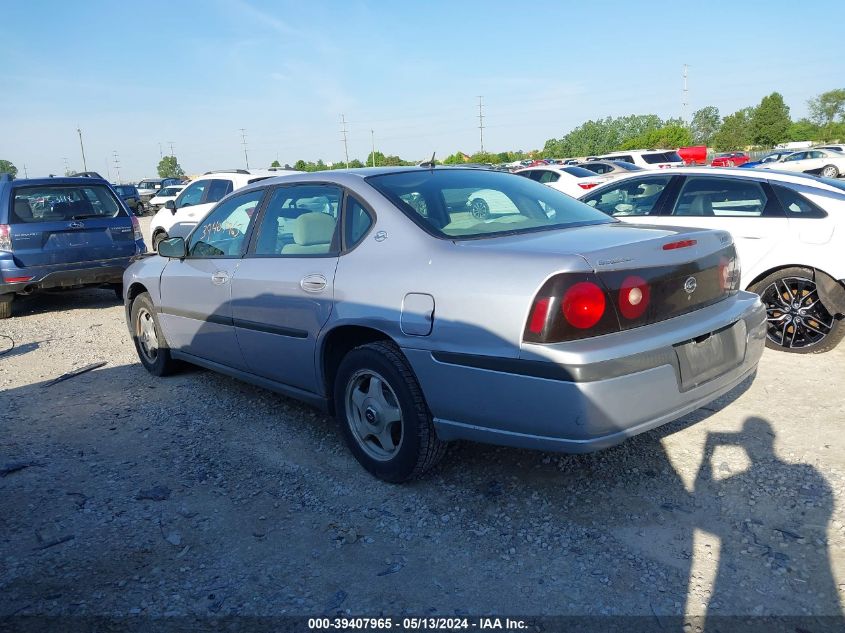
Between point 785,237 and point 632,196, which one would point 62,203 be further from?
point 785,237

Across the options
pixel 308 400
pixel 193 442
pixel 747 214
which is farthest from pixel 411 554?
pixel 747 214

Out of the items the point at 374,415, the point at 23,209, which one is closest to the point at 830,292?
the point at 374,415

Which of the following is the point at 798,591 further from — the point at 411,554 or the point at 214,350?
the point at 214,350

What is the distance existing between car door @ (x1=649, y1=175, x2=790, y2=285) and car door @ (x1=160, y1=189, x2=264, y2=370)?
137 inches

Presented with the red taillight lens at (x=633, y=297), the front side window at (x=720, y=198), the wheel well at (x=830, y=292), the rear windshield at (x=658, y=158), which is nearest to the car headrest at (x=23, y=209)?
the front side window at (x=720, y=198)

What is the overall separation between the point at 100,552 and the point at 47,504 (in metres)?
0.69

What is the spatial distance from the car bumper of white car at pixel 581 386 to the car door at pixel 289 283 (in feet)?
2.72

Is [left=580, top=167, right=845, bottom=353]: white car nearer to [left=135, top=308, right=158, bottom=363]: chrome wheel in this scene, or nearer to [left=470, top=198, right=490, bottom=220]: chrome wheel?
[left=470, top=198, right=490, bottom=220]: chrome wheel

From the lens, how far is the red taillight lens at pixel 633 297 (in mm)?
2811

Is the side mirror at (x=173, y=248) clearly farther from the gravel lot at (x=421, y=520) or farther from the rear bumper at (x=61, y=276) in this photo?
the rear bumper at (x=61, y=276)

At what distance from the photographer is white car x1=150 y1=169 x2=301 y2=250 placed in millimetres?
11172

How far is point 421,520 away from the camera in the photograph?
3156 mm

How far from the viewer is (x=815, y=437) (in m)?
3.81

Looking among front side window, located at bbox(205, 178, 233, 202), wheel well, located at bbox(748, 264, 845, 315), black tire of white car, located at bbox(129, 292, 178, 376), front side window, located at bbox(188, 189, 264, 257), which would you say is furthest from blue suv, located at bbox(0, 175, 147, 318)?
wheel well, located at bbox(748, 264, 845, 315)
